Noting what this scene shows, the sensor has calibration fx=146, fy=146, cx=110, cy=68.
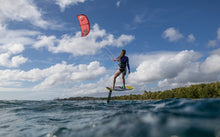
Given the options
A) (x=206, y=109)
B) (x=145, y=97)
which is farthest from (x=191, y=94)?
(x=206, y=109)

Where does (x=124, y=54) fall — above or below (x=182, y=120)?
above

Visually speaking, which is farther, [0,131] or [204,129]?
[0,131]

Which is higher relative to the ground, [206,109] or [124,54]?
[124,54]

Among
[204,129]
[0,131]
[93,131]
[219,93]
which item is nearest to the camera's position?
[204,129]

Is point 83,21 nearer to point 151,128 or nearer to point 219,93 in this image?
point 151,128

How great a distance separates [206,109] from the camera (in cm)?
469

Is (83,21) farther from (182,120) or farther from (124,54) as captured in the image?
(182,120)

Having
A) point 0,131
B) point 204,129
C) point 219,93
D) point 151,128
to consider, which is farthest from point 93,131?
point 219,93

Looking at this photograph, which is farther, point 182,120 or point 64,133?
point 64,133

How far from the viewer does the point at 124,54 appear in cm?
1526

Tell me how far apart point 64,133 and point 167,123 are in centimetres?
354

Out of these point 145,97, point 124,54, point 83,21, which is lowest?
point 145,97

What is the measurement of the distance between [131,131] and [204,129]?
189 centimetres

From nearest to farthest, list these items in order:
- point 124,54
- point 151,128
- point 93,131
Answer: point 151,128, point 93,131, point 124,54
